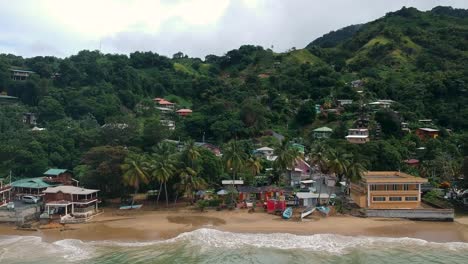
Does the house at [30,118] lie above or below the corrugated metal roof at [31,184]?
above

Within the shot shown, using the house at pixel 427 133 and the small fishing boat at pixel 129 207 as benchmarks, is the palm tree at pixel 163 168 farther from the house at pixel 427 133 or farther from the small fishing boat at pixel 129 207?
the house at pixel 427 133

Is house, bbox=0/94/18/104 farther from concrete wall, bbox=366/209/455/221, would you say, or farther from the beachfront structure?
concrete wall, bbox=366/209/455/221

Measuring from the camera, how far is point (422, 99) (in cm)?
9050

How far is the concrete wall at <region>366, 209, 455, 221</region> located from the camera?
4571cm

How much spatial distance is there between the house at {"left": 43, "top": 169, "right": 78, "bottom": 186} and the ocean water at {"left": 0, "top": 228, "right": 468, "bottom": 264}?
16946 millimetres

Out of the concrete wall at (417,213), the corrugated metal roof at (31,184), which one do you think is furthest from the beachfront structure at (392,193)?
the corrugated metal roof at (31,184)

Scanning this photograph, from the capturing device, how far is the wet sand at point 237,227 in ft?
135

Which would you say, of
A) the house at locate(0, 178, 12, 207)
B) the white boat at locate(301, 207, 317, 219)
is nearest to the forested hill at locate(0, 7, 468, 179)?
the house at locate(0, 178, 12, 207)

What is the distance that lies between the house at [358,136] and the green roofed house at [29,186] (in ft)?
152

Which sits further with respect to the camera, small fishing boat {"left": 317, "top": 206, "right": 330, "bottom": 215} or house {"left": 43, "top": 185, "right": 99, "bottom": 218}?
house {"left": 43, "top": 185, "right": 99, "bottom": 218}

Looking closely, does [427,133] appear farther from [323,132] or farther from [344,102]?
[344,102]

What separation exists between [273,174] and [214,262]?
26107 mm

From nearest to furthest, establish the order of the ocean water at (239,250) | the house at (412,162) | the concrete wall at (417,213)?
the ocean water at (239,250)
the concrete wall at (417,213)
the house at (412,162)

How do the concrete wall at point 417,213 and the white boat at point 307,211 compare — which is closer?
the concrete wall at point 417,213
